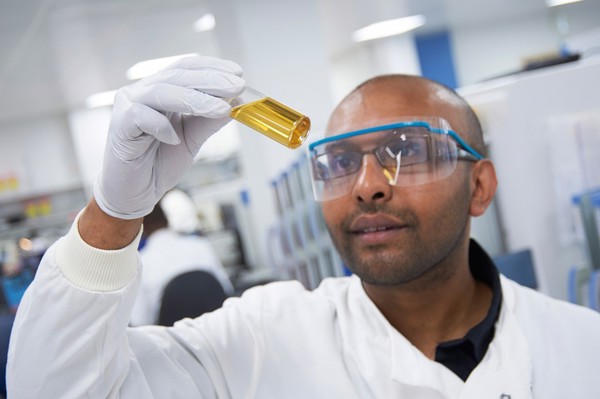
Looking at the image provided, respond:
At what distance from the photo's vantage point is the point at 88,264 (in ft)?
3.57

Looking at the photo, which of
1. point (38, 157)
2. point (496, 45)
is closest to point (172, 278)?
point (38, 157)

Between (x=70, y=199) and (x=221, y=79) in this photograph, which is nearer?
(x=221, y=79)

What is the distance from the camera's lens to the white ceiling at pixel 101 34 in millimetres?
5156

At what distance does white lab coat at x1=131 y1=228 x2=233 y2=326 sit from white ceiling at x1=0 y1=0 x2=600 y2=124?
6.71ft

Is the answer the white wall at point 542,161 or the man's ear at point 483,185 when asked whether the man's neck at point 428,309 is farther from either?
the white wall at point 542,161

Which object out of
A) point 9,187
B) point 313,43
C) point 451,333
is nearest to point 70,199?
point 9,187

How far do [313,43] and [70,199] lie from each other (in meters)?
6.35

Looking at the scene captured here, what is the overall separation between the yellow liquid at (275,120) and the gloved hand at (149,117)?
0.04 m

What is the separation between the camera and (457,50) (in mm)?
11125

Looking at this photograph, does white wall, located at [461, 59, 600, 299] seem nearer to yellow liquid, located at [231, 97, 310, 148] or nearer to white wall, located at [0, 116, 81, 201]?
yellow liquid, located at [231, 97, 310, 148]

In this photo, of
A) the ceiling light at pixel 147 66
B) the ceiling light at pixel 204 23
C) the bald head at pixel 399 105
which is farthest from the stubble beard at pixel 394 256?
the ceiling light at pixel 147 66

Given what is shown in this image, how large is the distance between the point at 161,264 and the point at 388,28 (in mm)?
6584

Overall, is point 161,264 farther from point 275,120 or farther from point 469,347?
point 275,120

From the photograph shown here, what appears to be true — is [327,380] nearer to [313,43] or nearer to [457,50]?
[313,43]
